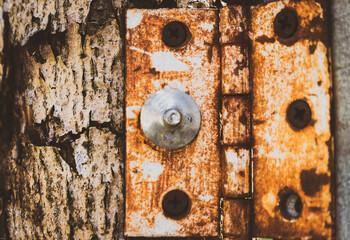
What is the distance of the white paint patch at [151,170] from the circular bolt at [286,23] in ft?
1.08

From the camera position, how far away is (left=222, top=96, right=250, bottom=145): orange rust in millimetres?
531

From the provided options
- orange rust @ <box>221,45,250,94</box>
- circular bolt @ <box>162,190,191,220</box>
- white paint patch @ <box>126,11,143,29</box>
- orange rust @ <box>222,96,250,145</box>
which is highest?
white paint patch @ <box>126,11,143,29</box>

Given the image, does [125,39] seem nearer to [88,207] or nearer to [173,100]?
[173,100]

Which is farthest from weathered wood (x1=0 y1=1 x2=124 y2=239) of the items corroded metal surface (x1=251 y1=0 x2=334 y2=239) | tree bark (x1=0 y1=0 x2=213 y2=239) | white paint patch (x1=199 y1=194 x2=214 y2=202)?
corroded metal surface (x1=251 y1=0 x2=334 y2=239)

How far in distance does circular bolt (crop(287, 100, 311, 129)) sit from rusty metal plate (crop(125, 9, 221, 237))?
0.44 feet

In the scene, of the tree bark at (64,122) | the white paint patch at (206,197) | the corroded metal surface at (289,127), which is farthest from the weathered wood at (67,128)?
the corroded metal surface at (289,127)

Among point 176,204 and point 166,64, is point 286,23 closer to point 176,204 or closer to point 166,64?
point 166,64

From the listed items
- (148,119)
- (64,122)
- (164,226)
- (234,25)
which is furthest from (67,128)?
(234,25)

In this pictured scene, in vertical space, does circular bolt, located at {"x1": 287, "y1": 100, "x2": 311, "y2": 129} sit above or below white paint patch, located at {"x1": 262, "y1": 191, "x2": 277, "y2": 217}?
above

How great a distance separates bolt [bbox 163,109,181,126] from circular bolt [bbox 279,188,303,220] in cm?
22

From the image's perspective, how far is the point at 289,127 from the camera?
1.64 ft

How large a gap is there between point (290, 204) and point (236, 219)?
0.10 meters

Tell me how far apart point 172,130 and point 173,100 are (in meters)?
0.06

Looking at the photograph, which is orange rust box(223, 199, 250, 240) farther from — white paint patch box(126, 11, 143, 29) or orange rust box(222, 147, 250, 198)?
white paint patch box(126, 11, 143, 29)
